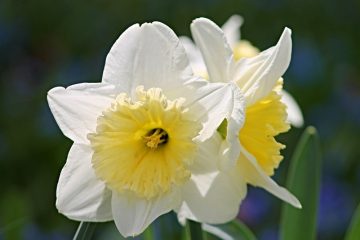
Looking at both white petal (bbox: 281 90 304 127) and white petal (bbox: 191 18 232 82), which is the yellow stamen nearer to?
white petal (bbox: 191 18 232 82)

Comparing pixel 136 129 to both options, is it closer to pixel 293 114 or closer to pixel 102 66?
pixel 293 114

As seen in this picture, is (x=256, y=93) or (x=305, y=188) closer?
(x=256, y=93)

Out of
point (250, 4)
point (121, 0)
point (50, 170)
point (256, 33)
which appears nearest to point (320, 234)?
point (50, 170)

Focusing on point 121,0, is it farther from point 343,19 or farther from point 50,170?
point 50,170

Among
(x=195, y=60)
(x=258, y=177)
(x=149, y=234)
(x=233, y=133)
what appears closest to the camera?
(x=233, y=133)

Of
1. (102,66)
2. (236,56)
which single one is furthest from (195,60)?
(102,66)

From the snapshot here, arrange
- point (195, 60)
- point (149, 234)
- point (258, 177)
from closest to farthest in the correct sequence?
point (258, 177), point (149, 234), point (195, 60)

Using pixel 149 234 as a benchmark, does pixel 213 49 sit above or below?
above

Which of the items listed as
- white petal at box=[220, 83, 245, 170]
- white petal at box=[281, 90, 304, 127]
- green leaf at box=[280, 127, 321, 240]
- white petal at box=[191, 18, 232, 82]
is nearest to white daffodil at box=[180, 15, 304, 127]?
white petal at box=[281, 90, 304, 127]
